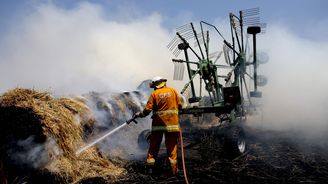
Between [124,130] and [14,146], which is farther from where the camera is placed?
[124,130]

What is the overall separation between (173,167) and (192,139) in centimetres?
477

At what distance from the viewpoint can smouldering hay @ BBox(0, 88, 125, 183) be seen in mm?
5422

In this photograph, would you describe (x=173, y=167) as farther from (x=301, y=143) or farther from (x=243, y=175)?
(x=301, y=143)

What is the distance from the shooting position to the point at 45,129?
18.4 ft

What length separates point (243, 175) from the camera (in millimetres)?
6477

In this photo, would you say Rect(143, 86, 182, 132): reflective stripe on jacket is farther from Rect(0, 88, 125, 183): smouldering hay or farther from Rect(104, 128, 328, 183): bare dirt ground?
Rect(0, 88, 125, 183): smouldering hay

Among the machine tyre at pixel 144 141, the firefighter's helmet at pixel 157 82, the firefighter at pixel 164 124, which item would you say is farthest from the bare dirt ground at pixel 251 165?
the firefighter's helmet at pixel 157 82

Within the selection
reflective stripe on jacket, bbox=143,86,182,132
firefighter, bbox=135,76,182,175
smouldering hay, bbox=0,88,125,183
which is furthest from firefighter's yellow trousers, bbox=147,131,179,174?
smouldering hay, bbox=0,88,125,183

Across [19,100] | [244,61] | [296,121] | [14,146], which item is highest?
[244,61]

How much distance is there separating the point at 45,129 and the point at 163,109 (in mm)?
2584

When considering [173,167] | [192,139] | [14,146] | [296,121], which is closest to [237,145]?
[173,167]

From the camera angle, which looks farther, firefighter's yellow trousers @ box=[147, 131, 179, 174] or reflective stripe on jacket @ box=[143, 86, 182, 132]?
reflective stripe on jacket @ box=[143, 86, 182, 132]

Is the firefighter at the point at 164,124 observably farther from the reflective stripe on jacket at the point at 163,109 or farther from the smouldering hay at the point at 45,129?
the smouldering hay at the point at 45,129

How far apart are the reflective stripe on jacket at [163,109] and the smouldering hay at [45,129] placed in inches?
61.4
